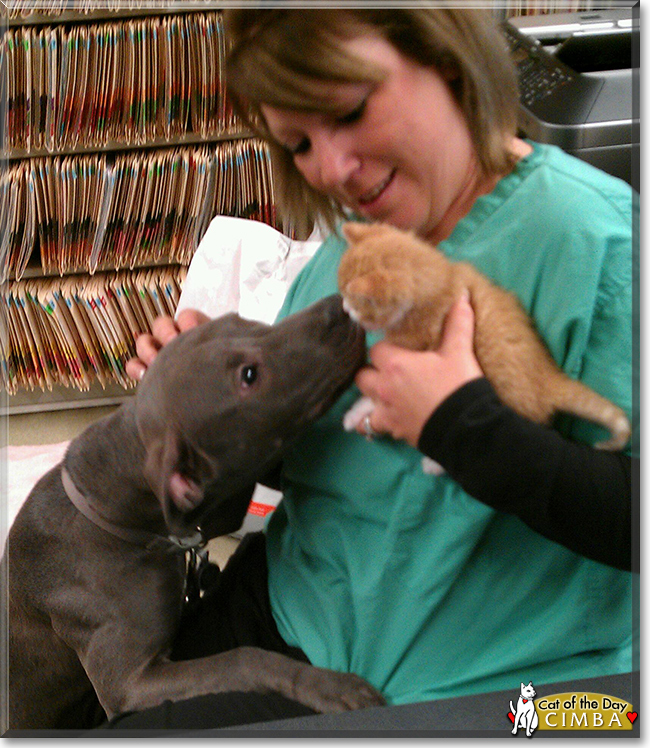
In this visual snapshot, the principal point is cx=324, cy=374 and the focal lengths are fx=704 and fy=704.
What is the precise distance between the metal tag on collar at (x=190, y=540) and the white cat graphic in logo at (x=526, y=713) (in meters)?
0.49

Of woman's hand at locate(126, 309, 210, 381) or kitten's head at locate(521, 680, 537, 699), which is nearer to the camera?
kitten's head at locate(521, 680, 537, 699)

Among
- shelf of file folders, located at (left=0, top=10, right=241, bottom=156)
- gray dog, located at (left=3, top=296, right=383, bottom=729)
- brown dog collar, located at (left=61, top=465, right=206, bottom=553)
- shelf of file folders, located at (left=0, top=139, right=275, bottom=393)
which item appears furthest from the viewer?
shelf of file folders, located at (left=0, top=139, right=275, bottom=393)

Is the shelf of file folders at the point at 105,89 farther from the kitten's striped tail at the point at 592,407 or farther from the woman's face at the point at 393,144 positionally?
the kitten's striped tail at the point at 592,407

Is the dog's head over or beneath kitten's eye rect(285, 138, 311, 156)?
beneath

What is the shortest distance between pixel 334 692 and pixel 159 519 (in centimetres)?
38

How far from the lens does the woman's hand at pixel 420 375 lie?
0.77 m

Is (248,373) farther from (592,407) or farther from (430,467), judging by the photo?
(592,407)

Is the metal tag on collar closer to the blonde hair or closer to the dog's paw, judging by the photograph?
the dog's paw

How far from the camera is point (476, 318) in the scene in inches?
32.4

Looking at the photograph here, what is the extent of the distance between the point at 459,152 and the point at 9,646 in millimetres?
1012

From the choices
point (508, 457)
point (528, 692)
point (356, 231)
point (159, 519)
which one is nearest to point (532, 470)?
point (508, 457)

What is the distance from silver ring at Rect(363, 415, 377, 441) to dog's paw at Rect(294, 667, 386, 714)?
1.01ft

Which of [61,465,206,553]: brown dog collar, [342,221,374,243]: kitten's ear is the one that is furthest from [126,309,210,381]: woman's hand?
[342,221,374,243]: kitten's ear

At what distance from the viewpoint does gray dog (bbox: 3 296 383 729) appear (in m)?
0.95
